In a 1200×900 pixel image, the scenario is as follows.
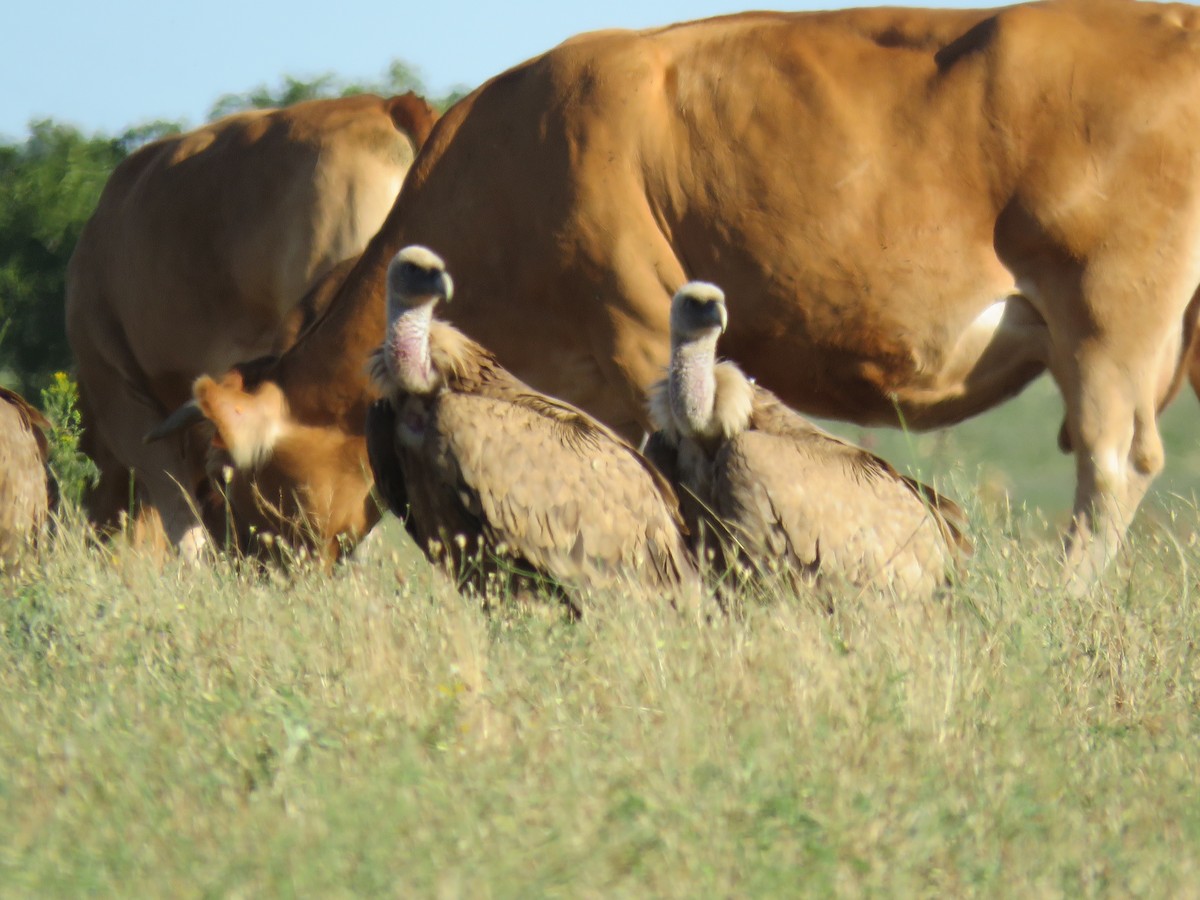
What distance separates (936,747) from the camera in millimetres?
4039

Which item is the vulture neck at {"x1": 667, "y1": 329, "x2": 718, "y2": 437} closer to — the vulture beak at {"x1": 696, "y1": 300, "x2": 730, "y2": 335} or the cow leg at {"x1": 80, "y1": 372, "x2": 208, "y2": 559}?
the vulture beak at {"x1": 696, "y1": 300, "x2": 730, "y2": 335}

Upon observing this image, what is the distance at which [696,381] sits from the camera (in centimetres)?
608

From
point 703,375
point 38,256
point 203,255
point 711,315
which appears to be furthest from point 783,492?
point 38,256

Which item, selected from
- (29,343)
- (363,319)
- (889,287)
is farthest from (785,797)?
(29,343)

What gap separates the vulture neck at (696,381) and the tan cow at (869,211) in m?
0.65

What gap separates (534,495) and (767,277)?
1.50m

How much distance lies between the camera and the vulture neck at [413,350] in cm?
609

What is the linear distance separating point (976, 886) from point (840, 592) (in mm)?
2357

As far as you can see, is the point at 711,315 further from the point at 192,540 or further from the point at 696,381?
the point at 192,540

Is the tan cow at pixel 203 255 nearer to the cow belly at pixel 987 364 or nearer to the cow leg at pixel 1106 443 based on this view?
the cow belly at pixel 987 364

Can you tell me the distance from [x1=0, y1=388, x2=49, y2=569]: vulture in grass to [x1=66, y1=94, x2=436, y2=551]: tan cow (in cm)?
64

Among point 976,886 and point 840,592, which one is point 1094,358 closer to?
point 840,592

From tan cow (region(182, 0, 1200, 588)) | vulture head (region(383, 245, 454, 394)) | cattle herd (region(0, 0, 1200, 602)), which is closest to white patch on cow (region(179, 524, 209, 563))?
cattle herd (region(0, 0, 1200, 602))

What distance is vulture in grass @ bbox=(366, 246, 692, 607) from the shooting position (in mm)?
5812
